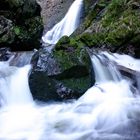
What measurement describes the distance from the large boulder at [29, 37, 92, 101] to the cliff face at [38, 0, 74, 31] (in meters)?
7.94

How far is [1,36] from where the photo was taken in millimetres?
10344

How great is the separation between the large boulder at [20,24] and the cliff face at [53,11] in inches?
175

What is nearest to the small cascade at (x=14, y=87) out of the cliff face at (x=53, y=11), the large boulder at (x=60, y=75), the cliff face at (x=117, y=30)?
the large boulder at (x=60, y=75)

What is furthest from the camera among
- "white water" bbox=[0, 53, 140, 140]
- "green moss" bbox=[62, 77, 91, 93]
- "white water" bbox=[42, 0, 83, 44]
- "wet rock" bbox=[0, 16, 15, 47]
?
"white water" bbox=[42, 0, 83, 44]

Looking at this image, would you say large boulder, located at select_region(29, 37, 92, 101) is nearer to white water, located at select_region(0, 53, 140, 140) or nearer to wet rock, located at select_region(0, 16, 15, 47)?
white water, located at select_region(0, 53, 140, 140)

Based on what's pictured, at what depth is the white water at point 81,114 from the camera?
6500 mm

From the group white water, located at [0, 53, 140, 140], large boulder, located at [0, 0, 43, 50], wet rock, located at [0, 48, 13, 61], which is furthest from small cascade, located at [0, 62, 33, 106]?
large boulder, located at [0, 0, 43, 50]

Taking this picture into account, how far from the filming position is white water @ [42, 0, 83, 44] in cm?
1487

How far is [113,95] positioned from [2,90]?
2432 millimetres

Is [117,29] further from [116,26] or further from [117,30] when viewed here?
[116,26]

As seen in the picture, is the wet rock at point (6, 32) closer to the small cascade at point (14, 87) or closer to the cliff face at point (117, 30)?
the small cascade at point (14, 87)

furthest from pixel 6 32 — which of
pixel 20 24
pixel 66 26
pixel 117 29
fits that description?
pixel 66 26

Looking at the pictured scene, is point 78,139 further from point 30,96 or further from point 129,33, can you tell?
point 129,33

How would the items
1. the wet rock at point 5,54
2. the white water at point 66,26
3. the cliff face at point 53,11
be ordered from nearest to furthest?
1. the wet rock at point 5,54
2. the white water at point 66,26
3. the cliff face at point 53,11
